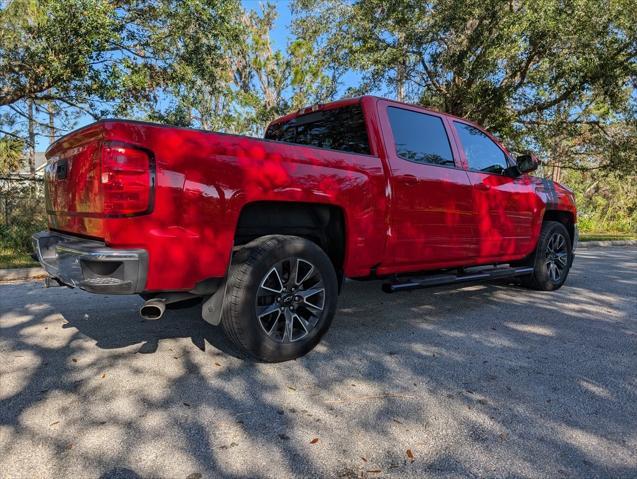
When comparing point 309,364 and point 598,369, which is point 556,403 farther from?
point 309,364

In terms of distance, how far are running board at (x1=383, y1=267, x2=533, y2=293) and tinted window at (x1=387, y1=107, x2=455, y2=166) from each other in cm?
108

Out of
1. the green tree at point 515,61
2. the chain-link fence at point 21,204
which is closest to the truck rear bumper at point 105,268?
the chain-link fence at point 21,204

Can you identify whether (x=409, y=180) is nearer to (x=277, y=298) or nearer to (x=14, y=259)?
(x=277, y=298)

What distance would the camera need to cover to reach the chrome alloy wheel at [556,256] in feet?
19.5

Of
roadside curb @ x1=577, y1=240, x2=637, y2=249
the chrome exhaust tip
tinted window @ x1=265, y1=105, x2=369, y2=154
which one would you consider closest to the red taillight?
the chrome exhaust tip

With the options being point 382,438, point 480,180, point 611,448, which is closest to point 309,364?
point 382,438

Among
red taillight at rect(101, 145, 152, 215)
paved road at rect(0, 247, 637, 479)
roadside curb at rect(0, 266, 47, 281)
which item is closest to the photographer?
paved road at rect(0, 247, 637, 479)

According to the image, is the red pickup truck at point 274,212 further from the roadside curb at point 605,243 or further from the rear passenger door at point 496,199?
the roadside curb at point 605,243

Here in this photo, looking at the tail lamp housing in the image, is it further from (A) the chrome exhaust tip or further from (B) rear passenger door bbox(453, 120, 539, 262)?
(B) rear passenger door bbox(453, 120, 539, 262)

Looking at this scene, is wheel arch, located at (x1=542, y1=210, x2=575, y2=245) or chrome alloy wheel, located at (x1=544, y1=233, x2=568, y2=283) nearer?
chrome alloy wheel, located at (x1=544, y1=233, x2=568, y2=283)

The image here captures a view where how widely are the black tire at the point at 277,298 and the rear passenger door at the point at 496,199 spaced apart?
6.92 ft

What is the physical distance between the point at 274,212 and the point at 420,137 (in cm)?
173

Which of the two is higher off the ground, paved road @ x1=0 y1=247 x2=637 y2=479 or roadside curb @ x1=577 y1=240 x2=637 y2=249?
roadside curb @ x1=577 y1=240 x2=637 y2=249

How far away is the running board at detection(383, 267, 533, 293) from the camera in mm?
3932
